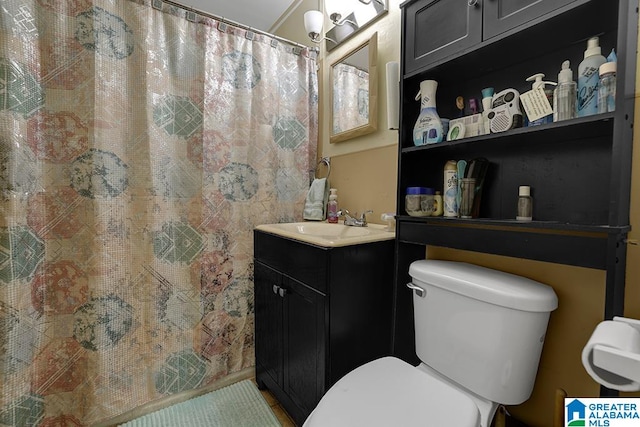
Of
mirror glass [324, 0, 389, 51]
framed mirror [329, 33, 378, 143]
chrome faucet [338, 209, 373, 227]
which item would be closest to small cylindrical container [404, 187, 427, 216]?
chrome faucet [338, 209, 373, 227]

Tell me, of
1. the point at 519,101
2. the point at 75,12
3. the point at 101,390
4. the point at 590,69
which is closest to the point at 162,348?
the point at 101,390

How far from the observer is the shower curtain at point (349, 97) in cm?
151

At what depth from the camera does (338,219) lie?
1682mm

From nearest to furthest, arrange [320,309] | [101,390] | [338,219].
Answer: [320,309]
[101,390]
[338,219]

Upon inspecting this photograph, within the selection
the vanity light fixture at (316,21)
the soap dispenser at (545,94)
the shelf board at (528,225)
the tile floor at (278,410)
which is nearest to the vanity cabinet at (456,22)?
the soap dispenser at (545,94)

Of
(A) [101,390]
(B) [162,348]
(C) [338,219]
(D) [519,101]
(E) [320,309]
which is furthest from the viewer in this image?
(C) [338,219]

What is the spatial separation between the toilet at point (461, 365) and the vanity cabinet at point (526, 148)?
4.8 inches

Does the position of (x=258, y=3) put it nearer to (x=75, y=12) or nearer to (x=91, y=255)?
(x=75, y=12)

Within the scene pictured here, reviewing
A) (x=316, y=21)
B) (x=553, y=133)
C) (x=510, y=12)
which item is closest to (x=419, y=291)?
(x=553, y=133)

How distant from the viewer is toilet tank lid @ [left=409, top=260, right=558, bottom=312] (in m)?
0.78

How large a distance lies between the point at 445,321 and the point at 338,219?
2.78 ft

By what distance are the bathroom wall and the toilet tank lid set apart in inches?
4.1

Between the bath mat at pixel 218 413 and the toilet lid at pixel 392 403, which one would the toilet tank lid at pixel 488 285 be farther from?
the bath mat at pixel 218 413

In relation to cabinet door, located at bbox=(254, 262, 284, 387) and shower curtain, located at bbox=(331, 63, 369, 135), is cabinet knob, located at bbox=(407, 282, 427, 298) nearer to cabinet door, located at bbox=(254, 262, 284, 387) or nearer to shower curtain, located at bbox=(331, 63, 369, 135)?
cabinet door, located at bbox=(254, 262, 284, 387)
